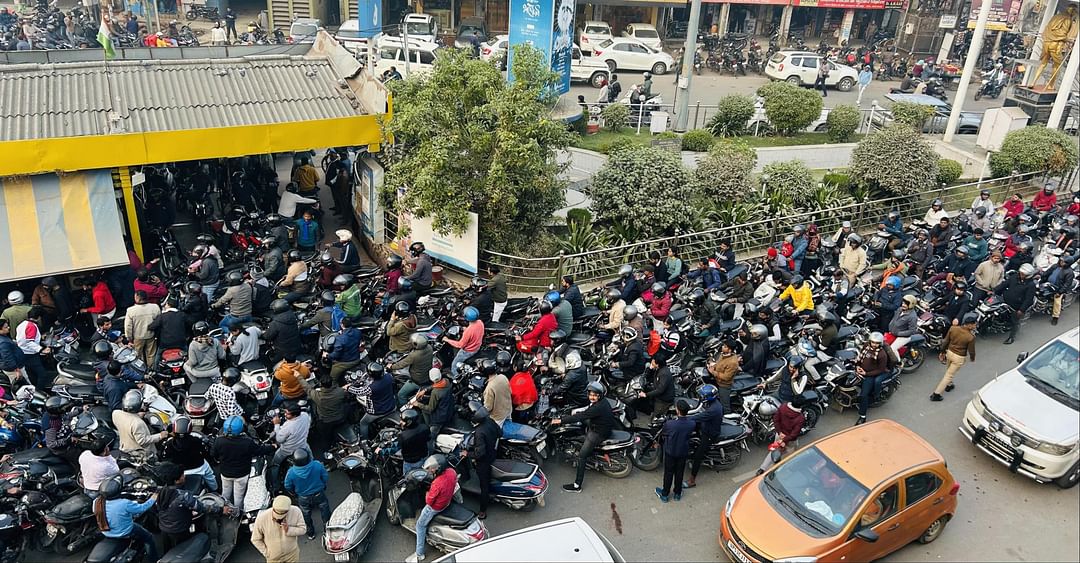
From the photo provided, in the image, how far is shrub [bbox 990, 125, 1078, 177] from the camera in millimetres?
18141

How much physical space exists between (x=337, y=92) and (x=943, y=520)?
11.4 m

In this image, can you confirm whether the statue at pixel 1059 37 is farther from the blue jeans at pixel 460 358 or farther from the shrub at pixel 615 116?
the blue jeans at pixel 460 358

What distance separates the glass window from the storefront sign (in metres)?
26.1

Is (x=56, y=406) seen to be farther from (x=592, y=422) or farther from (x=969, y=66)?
(x=969, y=66)

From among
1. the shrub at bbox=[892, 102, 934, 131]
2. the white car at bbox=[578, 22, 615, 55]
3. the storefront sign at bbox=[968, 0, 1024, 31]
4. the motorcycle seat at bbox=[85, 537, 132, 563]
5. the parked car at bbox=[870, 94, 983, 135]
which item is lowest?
the motorcycle seat at bbox=[85, 537, 132, 563]

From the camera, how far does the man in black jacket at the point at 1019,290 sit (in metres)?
12.3

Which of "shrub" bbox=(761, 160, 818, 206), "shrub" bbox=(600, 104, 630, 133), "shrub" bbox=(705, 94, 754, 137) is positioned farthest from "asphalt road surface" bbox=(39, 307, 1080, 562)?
"shrub" bbox=(600, 104, 630, 133)

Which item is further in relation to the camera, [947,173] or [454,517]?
[947,173]

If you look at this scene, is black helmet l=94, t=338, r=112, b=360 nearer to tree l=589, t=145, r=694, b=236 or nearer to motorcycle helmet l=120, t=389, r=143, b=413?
motorcycle helmet l=120, t=389, r=143, b=413

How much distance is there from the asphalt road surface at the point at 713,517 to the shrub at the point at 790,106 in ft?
39.5

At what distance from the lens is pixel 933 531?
8.51m

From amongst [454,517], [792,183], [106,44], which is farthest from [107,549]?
[792,183]

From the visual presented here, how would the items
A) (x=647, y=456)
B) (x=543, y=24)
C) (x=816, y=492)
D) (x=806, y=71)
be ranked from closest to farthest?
(x=816, y=492) < (x=647, y=456) < (x=543, y=24) < (x=806, y=71)

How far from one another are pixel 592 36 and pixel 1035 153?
17.4 metres
